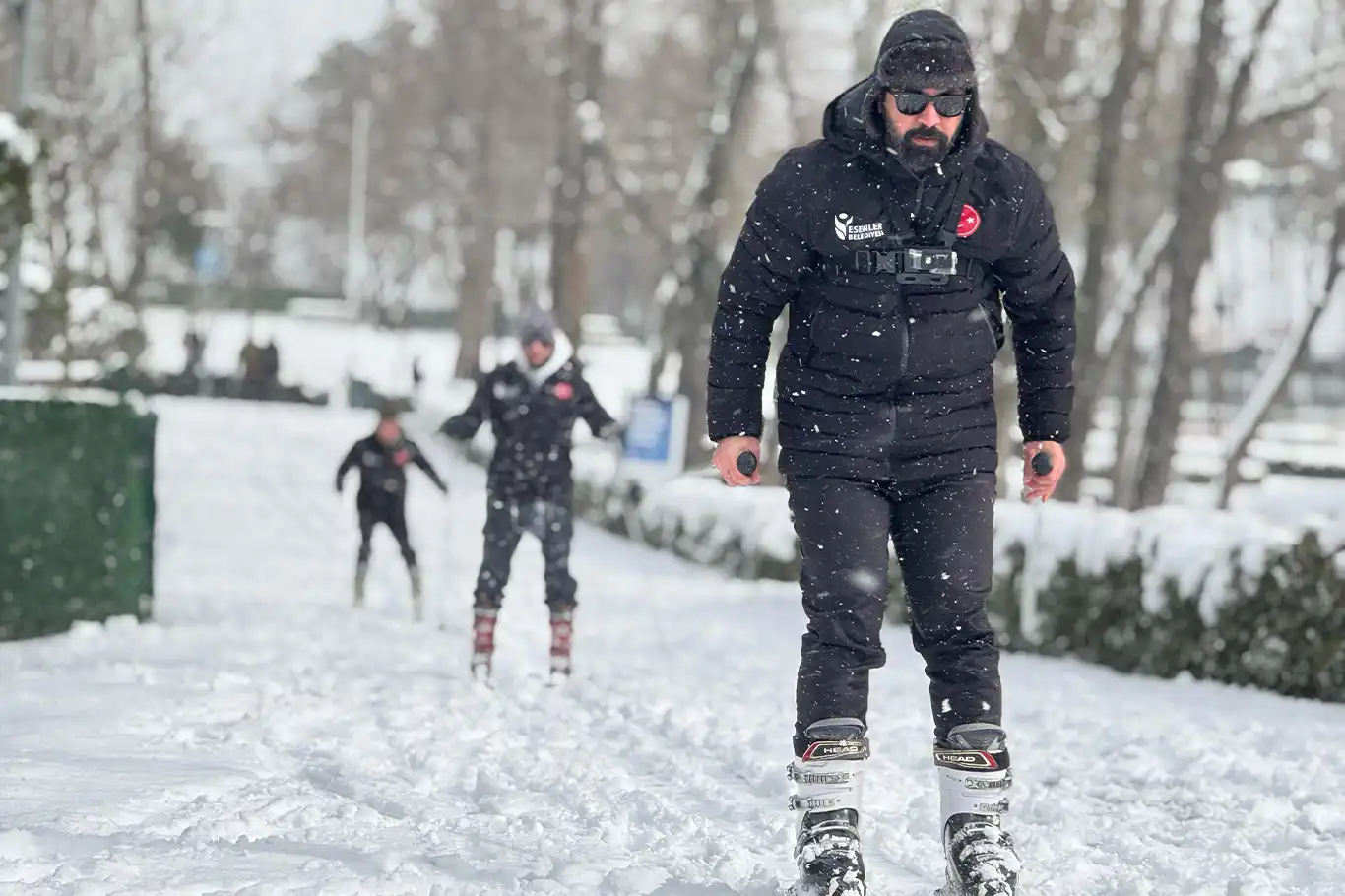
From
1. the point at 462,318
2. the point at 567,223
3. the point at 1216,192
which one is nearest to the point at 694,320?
the point at 567,223

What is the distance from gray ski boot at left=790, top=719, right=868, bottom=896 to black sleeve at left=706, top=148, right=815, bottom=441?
750mm

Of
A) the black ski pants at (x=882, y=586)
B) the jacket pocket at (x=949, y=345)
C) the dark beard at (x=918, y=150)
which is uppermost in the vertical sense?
the dark beard at (x=918, y=150)

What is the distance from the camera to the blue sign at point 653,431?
19375 millimetres

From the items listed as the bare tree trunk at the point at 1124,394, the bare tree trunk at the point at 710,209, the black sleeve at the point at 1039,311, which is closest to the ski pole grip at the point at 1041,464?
the black sleeve at the point at 1039,311

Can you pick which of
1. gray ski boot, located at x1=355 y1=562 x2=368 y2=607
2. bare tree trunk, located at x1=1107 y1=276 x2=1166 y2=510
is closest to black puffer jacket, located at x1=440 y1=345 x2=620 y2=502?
gray ski boot, located at x1=355 y1=562 x2=368 y2=607

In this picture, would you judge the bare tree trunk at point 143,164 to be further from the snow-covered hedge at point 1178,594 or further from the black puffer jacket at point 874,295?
the black puffer jacket at point 874,295

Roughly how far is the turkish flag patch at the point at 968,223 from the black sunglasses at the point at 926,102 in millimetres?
220

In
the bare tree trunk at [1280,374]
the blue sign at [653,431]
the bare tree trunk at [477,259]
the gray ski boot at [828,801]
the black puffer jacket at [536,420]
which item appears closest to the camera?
the gray ski boot at [828,801]

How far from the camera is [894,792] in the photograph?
598 cm

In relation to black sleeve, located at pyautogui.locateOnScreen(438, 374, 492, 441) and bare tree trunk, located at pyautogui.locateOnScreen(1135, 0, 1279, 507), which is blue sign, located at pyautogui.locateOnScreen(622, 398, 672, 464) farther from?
black sleeve, located at pyautogui.locateOnScreen(438, 374, 492, 441)

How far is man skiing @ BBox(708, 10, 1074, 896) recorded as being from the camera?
4168mm

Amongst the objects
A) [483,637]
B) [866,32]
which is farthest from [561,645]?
[866,32]

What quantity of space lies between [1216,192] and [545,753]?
12781 mm

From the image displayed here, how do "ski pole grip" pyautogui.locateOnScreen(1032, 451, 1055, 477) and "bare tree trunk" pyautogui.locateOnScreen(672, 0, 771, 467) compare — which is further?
"bare tree trunk" pyautogui.locateOnScreen(672, 0, 771, 467)
